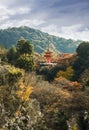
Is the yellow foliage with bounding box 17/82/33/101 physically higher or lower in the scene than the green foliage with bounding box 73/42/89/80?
lower

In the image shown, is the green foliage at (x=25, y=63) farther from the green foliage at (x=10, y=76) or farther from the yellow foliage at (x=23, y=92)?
the green foliage at (x=10, y=76)

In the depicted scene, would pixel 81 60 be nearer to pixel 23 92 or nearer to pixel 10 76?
pixel 23 92

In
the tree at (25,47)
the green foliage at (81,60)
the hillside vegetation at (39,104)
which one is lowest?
the hillside vegetation at (39,104)

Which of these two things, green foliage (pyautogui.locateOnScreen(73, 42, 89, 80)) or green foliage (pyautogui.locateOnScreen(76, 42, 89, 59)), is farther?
green foliage (pyautogui.locateOnScreen(76, 42, 89, 59))

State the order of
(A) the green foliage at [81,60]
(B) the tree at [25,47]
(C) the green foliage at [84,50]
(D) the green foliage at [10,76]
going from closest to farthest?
1. (D) the green foliage at [10,76]
2. (A) the green foliage at [81,60]
3. (C) the green foliage at [84,50]
4. (B) the tree at [25,47]

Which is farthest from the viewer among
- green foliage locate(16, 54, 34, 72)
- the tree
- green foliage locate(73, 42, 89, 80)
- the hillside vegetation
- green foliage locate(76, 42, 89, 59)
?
the tree

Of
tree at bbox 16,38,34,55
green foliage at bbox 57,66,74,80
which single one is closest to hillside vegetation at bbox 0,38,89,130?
green foliage at bbox 57,66,74,80

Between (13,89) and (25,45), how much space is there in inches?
847

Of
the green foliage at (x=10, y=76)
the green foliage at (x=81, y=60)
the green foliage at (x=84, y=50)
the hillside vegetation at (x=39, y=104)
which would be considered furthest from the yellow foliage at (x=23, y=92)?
the green foliage at (x=84, y=50)

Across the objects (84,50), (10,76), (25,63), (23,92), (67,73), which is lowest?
(67,73)

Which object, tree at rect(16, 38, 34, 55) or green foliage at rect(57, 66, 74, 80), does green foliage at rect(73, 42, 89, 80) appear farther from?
tree at rect(16, 38, 34, 55)

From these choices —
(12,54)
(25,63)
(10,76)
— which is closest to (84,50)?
(25,63)

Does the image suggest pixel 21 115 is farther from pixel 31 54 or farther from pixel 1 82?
pixel 31 54

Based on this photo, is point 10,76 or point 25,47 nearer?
point 10,76
